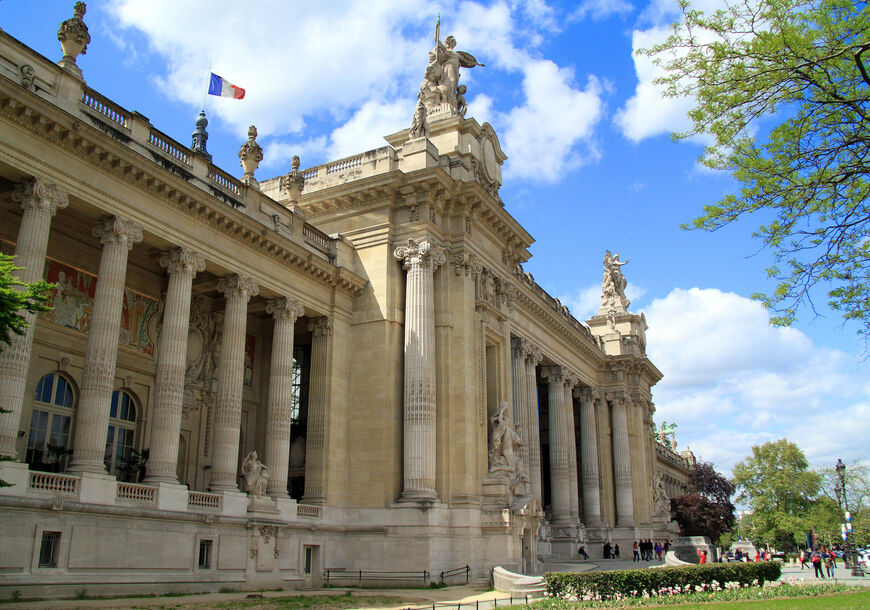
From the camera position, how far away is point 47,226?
70.4 ft

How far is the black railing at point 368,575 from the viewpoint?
28.9 m

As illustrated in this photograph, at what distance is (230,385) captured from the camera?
27594 mm

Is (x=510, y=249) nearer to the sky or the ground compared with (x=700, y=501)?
nearer to the sky

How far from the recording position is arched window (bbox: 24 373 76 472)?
80.5 feet

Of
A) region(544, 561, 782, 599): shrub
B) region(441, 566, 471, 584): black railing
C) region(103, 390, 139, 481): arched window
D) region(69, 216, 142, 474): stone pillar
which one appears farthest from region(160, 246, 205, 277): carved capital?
region(544, 561, 782, 599): shrub

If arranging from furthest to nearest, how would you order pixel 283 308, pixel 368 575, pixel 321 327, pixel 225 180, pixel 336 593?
pixel 321 327 < pixel 283 308 < pixel 368 575 < pixel 225 180 < pixel 336 593

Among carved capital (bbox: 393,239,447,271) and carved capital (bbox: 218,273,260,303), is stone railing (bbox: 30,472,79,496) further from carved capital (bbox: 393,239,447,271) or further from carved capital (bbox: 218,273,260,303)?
carved capital (bbox: 393,239,447,271)

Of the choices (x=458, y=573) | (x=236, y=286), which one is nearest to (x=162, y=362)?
(x=236, y=286)

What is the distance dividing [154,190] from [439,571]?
1787 centimetres

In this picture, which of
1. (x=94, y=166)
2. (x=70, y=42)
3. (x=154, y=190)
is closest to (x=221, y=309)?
(x=154, y=190)

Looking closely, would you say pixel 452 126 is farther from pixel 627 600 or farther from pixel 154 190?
pixel 627 600

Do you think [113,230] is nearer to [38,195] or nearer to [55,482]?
[38,195]

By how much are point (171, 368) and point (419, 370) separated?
10773mm

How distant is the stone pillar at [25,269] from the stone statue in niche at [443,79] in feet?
72.2
